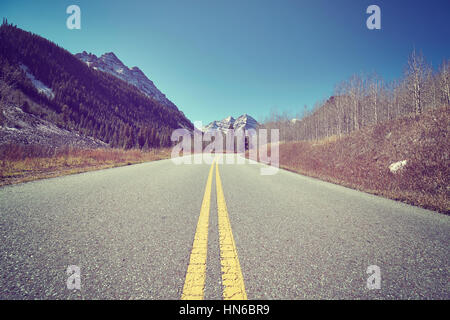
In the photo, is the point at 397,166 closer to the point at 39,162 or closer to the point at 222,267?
the point at 222,267

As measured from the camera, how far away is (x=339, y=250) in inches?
71.2

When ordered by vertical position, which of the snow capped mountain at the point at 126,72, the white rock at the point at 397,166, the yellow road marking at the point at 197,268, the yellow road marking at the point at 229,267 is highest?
the snow capped mountain at the point at 126,72

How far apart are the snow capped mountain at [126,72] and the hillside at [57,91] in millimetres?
A: 82252

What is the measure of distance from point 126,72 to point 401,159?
634 ft

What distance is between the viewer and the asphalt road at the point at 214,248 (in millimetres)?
1232

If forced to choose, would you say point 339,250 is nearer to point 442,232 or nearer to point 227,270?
point 227,270

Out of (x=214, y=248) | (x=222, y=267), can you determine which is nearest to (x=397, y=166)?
(x=214, y=248)

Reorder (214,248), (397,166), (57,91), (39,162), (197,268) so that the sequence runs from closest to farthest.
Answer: (197,268), (214,248), (397,166), (39,162), (57,91)

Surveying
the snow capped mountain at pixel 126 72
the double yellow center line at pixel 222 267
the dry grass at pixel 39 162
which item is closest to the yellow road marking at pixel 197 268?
the double yellow center line at pixel 222 267

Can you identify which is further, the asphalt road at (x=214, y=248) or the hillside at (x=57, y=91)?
the hillside at (x=57, y=91)

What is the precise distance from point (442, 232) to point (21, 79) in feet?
183

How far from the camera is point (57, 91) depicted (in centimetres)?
4116

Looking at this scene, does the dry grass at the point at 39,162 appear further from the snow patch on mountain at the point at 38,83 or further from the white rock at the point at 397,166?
the snow patch on mountain at the point at 38,83

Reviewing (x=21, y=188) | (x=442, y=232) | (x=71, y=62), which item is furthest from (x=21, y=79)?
(x=442, y=232)
